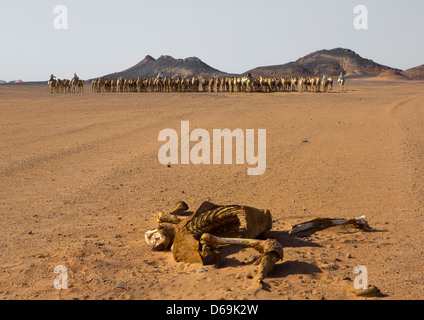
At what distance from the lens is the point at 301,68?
128625 mm

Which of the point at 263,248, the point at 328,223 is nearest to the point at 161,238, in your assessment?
the point at 263,248

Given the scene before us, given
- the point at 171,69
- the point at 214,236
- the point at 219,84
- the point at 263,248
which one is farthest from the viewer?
the point at 171,69

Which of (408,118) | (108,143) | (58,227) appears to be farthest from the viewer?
(408,118)

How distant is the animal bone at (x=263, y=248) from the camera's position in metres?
4.78

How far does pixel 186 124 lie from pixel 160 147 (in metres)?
5.24

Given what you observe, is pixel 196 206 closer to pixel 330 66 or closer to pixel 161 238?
pixel 161 238

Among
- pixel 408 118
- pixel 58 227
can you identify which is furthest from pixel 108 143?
pixel 408 118

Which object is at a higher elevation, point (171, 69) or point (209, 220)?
point (171, 69)

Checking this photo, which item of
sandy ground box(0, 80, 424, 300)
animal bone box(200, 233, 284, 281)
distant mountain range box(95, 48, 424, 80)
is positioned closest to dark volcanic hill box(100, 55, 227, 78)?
distant mountain range box(95, 48, 424, 80)

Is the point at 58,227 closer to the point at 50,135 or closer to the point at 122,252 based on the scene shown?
the point at 122,252

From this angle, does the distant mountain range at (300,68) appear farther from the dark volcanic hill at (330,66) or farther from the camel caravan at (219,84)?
the camel caravan at (219,84)

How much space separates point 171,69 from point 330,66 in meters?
42.4

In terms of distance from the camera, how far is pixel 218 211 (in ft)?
17.6

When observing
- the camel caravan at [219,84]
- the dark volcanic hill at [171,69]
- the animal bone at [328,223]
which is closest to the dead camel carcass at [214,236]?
the animal bone at [328,223]
